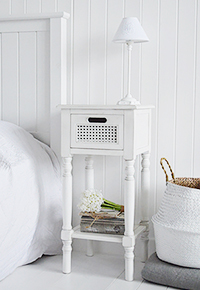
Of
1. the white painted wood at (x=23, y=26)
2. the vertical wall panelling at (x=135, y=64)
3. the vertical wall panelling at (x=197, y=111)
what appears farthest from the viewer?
the white painted wood at (x=23, y=26)

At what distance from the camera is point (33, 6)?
8.36 ft

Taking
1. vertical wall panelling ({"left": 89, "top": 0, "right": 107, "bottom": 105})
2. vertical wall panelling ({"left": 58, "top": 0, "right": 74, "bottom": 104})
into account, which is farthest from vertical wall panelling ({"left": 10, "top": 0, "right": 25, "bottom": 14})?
vertical wall panelling ({"left": 89, "top": 0, "right": 107, "bottom": 105})

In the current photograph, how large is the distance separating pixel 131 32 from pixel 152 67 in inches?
11.4

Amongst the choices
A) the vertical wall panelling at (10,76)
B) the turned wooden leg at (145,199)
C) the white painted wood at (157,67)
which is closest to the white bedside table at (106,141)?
the turned wooden leg at (145,199)

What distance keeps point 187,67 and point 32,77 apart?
2.90 feet

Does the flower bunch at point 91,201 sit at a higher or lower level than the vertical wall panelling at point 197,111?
lower

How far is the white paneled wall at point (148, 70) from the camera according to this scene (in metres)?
2.29

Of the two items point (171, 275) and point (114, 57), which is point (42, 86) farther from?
point (171, 275)

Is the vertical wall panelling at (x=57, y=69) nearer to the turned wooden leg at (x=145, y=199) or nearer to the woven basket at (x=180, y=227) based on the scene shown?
the turned wooden leg at (x=145, y=199)

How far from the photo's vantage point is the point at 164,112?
2348 millimetres

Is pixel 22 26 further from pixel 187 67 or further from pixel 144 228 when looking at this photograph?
pixel 144 228

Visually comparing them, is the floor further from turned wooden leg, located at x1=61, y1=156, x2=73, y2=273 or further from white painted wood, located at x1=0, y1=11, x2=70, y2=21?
white painted wood, located at x1=0, y1=11, x2=70, y2=21

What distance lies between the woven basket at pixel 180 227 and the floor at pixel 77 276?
0.54 ft

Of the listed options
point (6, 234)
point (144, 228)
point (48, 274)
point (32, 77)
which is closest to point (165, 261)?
point (144, 228)
